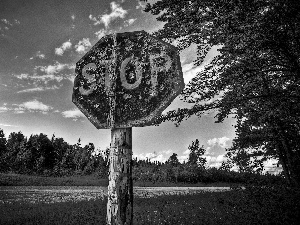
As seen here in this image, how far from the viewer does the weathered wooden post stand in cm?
168

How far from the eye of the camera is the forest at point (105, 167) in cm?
2570

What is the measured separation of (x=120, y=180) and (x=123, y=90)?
732 millimetres

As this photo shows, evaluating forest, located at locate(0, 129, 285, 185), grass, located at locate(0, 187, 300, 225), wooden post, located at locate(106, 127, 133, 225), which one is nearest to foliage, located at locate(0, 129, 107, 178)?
forest, located at locate(0, 129, 285, 185)

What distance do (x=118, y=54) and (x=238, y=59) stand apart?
6.25m

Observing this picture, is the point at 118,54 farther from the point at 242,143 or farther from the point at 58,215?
the point at 242,143

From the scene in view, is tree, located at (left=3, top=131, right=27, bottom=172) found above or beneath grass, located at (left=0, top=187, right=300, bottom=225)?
above

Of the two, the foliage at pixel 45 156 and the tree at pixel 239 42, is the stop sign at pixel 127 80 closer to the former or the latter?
the tree at pixel 239 42

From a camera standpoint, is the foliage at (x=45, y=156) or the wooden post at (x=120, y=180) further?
the foliage at (x=45, y=156)

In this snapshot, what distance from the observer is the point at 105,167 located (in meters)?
53.6

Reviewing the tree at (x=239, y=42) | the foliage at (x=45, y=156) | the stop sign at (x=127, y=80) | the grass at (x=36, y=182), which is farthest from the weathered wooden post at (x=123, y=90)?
the foliage at (x=45, y=156)

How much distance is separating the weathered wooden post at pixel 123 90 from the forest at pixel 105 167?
1060cm

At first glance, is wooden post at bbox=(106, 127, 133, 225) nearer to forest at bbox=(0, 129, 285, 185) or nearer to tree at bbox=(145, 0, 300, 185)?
tree at bbox=(145, 0, 300, 185)

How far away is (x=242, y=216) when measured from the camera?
7098 millimetres

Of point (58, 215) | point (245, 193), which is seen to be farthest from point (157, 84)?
point (245, 193)
